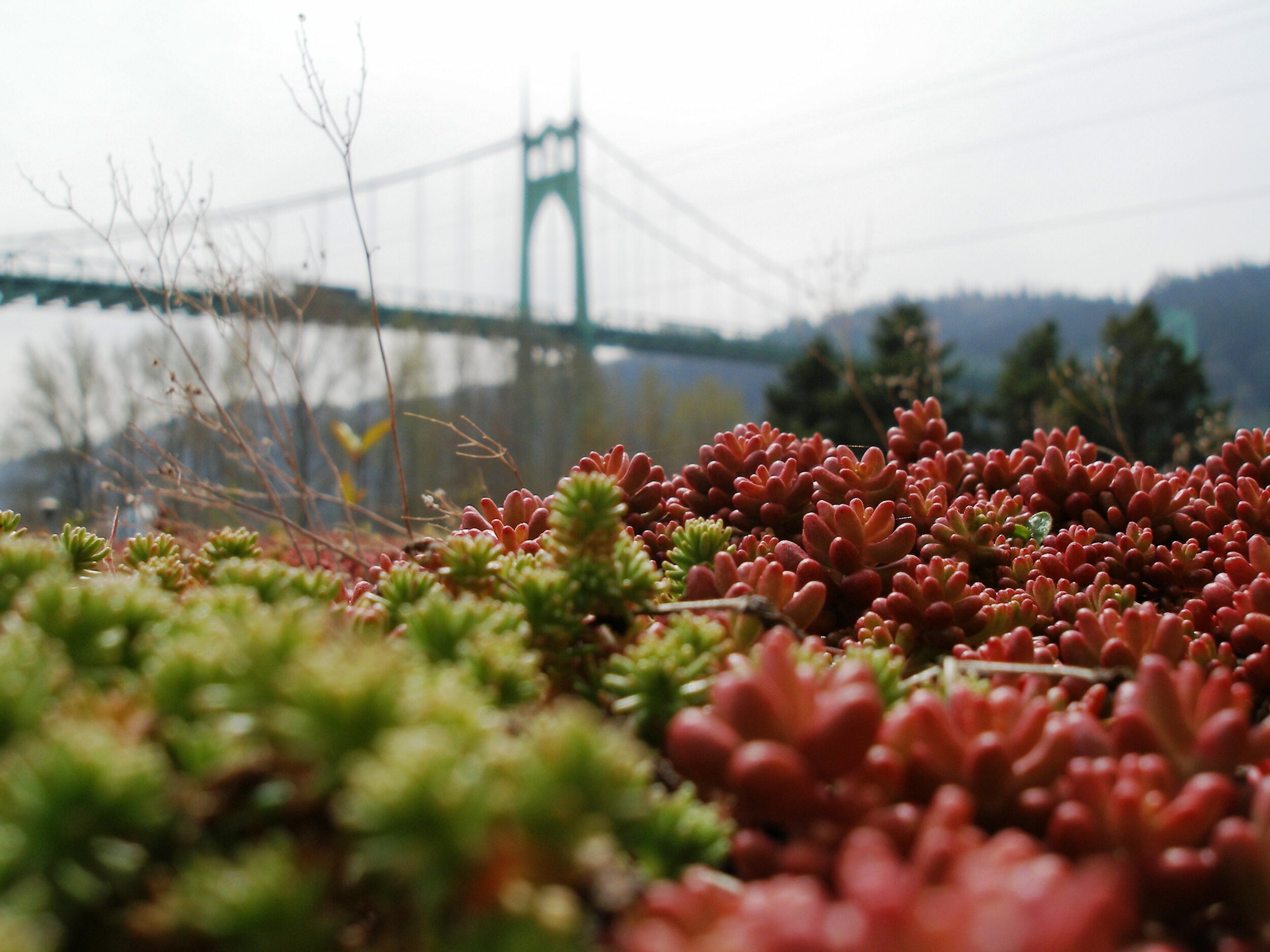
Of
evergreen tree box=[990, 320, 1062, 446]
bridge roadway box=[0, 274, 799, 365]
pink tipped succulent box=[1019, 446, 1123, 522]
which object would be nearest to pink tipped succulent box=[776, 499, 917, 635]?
pink tipped succulent box=[1019, 446, 1123, 522]

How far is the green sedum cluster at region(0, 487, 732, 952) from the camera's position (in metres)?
0.32

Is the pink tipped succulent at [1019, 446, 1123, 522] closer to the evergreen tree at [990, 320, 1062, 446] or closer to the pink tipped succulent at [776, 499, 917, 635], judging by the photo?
the pink tipped succulent at [776, 499, 917, 635]

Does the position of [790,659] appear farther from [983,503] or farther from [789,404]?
[789,404]

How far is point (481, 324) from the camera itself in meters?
18.0

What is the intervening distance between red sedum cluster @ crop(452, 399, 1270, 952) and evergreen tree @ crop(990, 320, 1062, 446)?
18166 mm

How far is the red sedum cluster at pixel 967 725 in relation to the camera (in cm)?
32

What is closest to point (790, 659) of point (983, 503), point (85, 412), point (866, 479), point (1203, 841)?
point (1203, 841)

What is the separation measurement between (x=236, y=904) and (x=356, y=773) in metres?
0.07

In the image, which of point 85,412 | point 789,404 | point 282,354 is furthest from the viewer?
point 789,404

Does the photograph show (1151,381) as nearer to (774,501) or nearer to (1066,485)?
(1066,485)

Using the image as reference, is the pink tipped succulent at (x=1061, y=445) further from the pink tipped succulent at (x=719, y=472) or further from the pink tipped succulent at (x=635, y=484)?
the pink tipped succulent at (x=635, y=484)

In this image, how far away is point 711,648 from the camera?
62 centimetres

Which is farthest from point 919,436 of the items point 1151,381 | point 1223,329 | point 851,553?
point 1223,329

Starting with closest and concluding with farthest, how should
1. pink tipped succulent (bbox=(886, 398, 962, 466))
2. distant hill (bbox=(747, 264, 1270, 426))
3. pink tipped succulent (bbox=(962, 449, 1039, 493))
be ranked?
pink tipped succulent (bbox=(962, 449, 1039, 493)), pink tipped succulent (bbox=(886, 398, 962, 466)), distant hill (bbox=(747, 264, 1270, 426))
